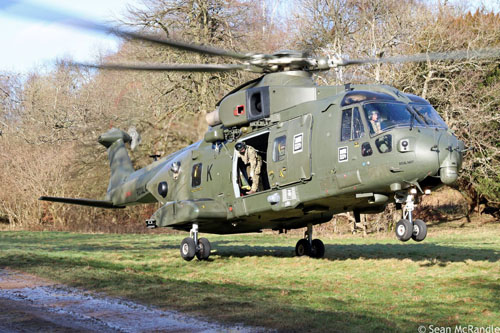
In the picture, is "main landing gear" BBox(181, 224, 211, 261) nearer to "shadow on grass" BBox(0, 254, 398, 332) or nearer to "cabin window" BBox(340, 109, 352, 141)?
"shadow on grass" BBox(0, 254, 398, 332)

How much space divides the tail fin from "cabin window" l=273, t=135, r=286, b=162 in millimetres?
7586

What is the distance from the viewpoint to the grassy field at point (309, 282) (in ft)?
25.9

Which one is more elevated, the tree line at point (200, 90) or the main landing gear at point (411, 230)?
the tree line at point (200, 90)

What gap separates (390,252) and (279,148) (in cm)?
470

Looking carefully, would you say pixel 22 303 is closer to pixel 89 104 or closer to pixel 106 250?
pixel 106 250

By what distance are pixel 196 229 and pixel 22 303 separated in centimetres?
635

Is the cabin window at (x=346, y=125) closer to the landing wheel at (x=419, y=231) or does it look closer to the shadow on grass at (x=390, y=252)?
the landing wheel at (x=419, y=231)

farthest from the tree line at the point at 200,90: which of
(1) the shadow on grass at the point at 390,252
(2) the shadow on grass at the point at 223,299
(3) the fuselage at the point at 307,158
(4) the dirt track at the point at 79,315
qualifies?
(4) the dirt track at the point at 79,315

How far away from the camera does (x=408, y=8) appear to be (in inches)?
1165

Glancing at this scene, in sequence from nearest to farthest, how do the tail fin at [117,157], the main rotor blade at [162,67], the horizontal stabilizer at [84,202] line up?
1. the main rotor blade at [162,67]
2. the horizontal stabilizer at [84,202]
3. the tail fin at [117,157]

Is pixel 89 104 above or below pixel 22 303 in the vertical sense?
above

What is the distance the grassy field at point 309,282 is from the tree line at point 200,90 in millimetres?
11896

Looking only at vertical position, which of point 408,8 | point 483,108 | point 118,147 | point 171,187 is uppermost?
point 408,8

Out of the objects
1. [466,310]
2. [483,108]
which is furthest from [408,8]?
[466,310]
